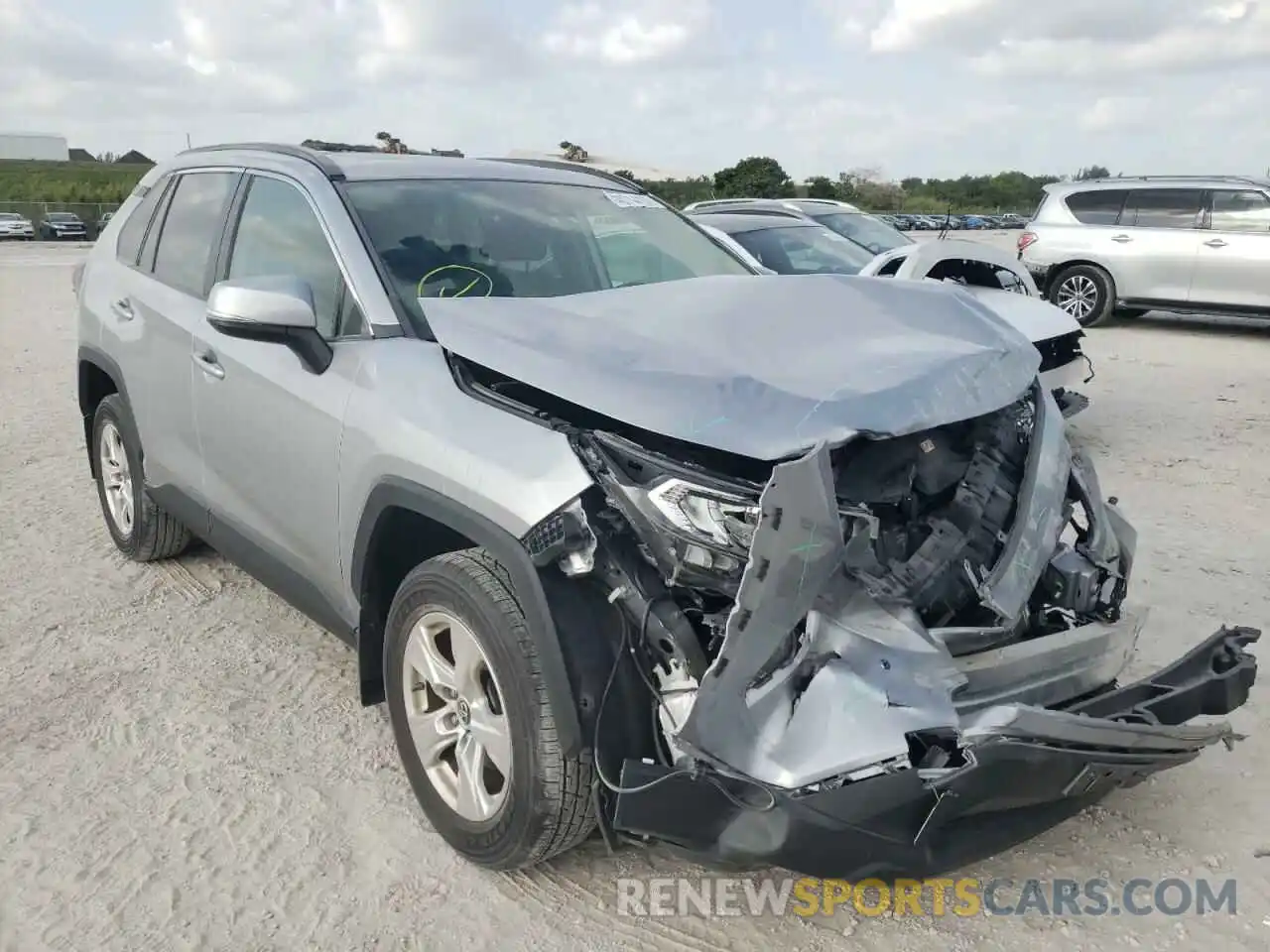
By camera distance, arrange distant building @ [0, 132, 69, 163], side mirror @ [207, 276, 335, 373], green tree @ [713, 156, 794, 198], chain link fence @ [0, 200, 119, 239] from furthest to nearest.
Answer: distant building @ [0, 132, 69, 163]
green tree @ [713, 156, 794, 198]
chain link fence @ [0, 200, 119, 239]
side mirror @ [207, 276, 335, 373]

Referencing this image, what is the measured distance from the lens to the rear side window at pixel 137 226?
4668mm

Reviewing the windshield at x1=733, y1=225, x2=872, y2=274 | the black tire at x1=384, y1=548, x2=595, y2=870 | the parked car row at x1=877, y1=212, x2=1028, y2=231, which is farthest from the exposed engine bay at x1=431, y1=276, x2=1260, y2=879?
the parked car row at x1=877, y1=212, x2=1028, y2=231

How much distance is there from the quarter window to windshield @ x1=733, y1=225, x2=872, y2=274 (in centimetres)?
506

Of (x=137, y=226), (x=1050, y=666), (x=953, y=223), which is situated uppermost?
(x=137, y=226)

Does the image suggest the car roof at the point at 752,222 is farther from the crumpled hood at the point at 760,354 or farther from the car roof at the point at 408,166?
the crumpled hood at the point at 760,354

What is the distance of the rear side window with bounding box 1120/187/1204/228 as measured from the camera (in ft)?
40.5

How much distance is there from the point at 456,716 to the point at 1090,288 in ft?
40.3

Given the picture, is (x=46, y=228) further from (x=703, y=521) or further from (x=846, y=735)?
(x=846, y=735)

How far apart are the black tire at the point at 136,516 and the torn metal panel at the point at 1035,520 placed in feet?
11.7

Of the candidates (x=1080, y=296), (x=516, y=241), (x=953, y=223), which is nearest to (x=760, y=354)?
(x=516, y=241)

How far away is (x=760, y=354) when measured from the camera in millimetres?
2680

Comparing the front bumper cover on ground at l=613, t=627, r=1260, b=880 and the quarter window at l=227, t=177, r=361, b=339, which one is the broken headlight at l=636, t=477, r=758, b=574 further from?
the quarter window at l=227, t=177, r=361, b=339

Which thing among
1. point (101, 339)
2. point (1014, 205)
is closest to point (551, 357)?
point (101, 339)

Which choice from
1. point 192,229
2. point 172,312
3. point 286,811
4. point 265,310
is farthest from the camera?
point 192,229
